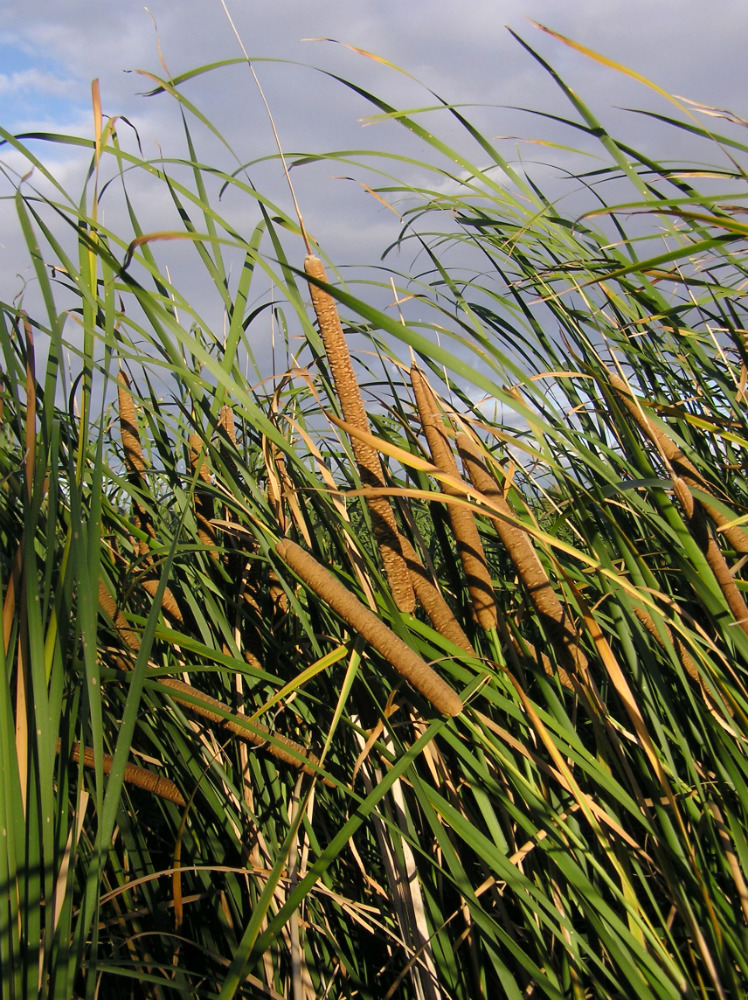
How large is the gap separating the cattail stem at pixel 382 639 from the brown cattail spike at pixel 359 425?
0.50 ft

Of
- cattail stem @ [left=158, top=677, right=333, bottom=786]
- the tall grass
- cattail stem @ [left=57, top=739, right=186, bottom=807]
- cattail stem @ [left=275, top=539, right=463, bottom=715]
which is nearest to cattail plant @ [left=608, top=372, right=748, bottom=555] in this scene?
the tall grass

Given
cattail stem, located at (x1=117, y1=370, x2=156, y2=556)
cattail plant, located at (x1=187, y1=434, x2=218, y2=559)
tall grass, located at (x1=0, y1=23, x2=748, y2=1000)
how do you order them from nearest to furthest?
tall grass, located at (x1=0, y1=23, x2=748, y2=1000), cattail plant, located at (x1=187, y1=434, x2=218, y2=559), cattail stem, located at (x1=117, y1=370, x2=156, y2=556)

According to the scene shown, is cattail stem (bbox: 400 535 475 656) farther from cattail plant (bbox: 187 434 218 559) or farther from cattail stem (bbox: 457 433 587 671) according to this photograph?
cattail plant (bbox: 187 434 218 559)

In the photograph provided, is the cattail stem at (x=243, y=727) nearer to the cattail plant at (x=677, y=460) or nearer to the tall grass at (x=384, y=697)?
the tall grass at (x=384, y=697)

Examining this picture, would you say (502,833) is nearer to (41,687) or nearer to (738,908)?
(738,908)

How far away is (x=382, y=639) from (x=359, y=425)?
331 millimetres

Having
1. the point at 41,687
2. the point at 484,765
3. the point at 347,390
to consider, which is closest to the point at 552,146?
the point at 347,390

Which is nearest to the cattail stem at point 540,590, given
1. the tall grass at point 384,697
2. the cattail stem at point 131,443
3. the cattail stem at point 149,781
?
the tall grass at point 384,697

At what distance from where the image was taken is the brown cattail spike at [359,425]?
105cm

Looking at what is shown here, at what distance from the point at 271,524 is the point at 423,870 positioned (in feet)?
1.98

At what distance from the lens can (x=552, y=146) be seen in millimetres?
1421

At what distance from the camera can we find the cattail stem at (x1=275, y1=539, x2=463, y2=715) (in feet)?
3.02

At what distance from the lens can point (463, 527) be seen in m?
1.08

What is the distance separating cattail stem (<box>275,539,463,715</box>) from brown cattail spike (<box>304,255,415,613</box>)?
15 centimetres
